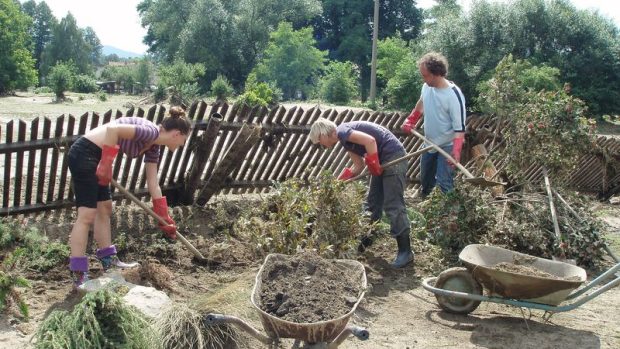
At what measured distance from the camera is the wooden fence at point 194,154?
5.80 metres

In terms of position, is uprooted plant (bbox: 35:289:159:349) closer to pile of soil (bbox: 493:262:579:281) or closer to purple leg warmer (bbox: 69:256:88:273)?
purple leg warmer (bbox: 69:256:88:273)

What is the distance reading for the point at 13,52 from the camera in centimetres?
4341

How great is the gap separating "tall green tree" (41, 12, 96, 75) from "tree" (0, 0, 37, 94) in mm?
Result: 24213

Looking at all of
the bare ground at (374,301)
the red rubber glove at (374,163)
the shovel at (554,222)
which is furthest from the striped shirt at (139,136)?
the shovel at (554,222)

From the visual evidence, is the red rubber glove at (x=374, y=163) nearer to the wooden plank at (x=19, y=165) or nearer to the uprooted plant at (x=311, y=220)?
the uprooted plant at (x=311, y=220)

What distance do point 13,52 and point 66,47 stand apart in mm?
29906

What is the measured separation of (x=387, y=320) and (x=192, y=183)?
9.98 feet

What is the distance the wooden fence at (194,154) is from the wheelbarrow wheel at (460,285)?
206cm

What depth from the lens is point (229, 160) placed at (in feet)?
22.2

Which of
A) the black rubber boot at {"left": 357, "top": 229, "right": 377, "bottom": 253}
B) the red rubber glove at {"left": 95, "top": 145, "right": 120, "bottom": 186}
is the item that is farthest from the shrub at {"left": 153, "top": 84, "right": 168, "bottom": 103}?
the red rubber glove at {"left": 95, "top": 145, "right": 120, "bottom": 186}

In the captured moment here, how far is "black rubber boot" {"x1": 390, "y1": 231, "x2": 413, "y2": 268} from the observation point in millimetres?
5848

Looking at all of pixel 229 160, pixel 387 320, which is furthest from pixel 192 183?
pixel 387 320

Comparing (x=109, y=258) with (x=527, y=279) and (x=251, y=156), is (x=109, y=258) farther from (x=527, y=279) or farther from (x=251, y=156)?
(x=527, y=279)

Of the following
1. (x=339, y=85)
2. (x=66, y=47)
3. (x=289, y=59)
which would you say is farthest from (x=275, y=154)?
(x=66, y=47)
